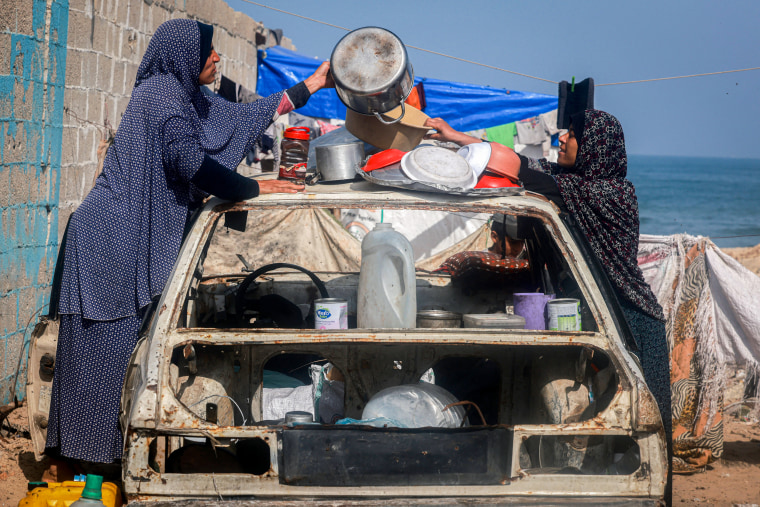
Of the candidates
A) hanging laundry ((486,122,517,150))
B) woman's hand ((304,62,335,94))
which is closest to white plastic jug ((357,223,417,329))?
woman's hand ((304,62,335,94))

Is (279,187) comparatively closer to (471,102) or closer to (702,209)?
(471,102)

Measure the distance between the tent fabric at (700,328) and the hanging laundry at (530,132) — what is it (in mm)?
6029

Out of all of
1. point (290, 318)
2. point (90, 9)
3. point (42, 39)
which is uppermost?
Answer: point (90, 9)

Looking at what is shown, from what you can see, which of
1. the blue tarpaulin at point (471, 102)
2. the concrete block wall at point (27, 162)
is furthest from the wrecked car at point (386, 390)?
the blue tarpaulin at point (471, 102)

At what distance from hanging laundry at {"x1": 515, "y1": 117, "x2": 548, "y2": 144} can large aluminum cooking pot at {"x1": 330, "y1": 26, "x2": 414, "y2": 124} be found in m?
7.50

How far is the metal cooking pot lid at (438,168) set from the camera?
2.78 metres

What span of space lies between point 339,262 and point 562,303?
14.3 ft

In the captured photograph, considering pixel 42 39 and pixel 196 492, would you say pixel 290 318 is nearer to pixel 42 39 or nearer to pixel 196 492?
pixel 196 492

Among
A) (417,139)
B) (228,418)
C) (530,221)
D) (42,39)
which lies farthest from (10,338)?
(530,221)

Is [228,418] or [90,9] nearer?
[228,418]

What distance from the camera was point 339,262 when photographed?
6.79 meters

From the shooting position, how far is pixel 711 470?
427 centimetres

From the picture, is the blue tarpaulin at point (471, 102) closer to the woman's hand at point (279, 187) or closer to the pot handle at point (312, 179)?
the pot handle at point (312, 179)

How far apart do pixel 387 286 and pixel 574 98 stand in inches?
143
